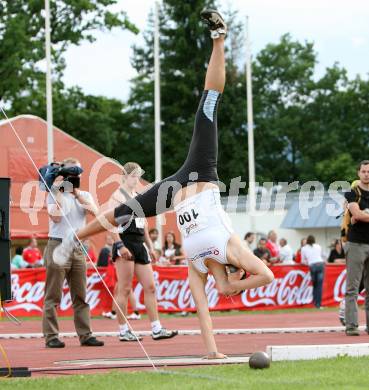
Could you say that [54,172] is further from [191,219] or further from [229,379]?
[229,379]

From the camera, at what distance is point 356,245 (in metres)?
13.1

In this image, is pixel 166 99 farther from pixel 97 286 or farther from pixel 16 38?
pixel 97 286

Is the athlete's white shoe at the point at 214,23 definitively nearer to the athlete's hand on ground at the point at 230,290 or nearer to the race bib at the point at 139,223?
the athlete's hand on ground at the point at 230,290

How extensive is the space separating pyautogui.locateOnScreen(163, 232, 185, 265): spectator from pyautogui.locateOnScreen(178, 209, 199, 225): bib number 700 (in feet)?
51.8

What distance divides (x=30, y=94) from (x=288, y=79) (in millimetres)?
34315

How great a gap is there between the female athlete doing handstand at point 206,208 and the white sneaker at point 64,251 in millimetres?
3016

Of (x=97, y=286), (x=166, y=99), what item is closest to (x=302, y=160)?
(x=166, y=99)

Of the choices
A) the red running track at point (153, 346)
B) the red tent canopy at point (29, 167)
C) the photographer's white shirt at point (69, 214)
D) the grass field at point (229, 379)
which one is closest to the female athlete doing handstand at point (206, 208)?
the grass field at point (229, 379)

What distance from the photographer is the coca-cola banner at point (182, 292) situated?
2325 centimetres

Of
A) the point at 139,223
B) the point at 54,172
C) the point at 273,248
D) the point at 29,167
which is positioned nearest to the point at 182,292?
the point at 273,248

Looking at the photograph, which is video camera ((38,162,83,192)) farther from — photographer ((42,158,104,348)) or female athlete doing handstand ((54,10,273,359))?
female athlete doing handstand ((54,10,273,359))

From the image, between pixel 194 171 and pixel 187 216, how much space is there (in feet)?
1.45

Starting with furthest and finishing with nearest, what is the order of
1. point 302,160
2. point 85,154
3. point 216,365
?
point 302,160 < point 85,154 < point 216,365

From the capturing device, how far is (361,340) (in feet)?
39.4
